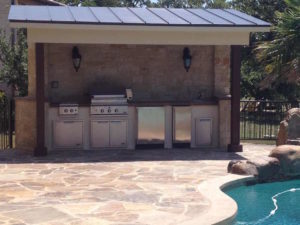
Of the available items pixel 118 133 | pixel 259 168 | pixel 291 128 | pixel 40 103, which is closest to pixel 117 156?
pixel 118 133

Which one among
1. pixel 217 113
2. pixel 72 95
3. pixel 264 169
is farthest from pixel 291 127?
pixel 72 95

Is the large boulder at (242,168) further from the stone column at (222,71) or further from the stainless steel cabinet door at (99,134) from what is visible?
the stone column at (222,71)

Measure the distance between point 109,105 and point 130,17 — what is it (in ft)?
7.46

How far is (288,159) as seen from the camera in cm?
1059

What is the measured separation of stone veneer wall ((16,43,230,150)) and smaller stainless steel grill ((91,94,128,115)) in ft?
3.04

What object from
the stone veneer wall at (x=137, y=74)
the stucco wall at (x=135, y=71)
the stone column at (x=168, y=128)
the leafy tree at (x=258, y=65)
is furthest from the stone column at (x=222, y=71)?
the leafy tree at (x=258, y=65)

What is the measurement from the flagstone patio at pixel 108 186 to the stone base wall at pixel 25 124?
21.8 inches

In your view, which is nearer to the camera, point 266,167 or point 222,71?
point 266,167

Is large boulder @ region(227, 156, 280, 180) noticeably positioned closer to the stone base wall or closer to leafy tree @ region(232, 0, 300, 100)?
the stone base wall

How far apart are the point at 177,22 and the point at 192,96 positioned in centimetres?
259

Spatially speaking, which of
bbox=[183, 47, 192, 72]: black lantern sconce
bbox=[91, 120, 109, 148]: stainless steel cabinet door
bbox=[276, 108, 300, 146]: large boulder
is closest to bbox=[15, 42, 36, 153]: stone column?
bbox=[91, 120, 109, 148]: stainless steel cabinet door

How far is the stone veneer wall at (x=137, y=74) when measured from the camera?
13.4m

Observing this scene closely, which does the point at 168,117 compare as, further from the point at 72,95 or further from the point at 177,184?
the point at 177,184

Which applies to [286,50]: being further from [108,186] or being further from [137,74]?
[108,186]
